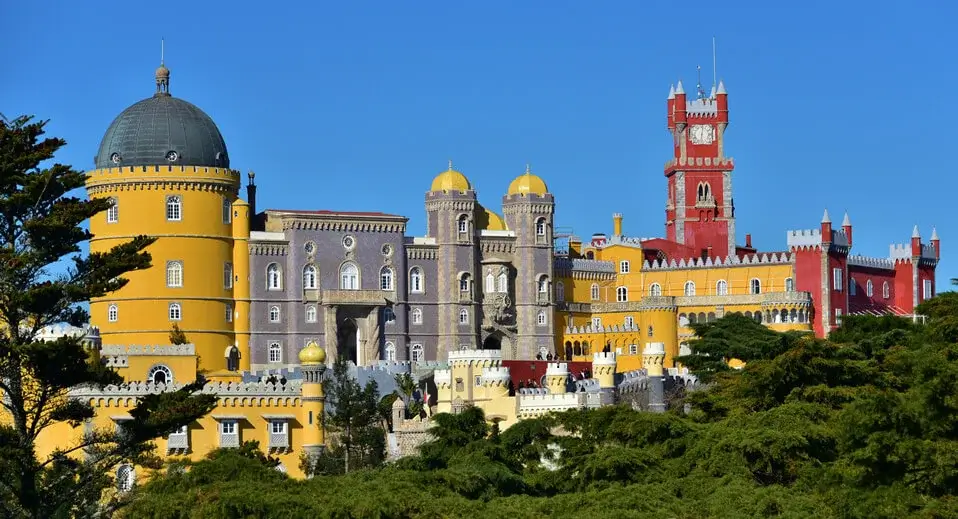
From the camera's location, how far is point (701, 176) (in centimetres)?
10931

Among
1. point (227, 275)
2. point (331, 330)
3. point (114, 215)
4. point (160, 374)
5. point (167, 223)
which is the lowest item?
point (160, 374)

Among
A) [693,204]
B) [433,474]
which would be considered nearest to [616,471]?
[433,474]

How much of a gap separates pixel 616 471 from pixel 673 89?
57160 millimetres

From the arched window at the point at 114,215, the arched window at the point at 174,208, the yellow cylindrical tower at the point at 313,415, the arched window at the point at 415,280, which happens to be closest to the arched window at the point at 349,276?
the arched window at the point at 415,280

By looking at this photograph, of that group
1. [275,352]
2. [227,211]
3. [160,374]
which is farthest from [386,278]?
[160,374]

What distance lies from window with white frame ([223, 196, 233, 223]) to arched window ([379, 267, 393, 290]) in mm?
7312

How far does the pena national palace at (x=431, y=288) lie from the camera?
2906 inches

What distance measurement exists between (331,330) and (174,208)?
27.8 ft

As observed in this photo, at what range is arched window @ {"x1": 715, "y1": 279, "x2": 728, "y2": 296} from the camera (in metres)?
103

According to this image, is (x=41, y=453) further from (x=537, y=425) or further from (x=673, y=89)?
(x=673, y=89)

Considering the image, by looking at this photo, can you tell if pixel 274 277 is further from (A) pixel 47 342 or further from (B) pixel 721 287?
(A) pixel 47 342

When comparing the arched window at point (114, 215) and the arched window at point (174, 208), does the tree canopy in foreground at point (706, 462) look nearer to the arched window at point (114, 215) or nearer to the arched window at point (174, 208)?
the arched window at point (114, 215)

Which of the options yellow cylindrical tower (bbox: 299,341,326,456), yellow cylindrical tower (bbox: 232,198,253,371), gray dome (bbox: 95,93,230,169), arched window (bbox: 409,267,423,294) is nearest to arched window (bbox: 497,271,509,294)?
arched window (bbox: 409,267,423,294)

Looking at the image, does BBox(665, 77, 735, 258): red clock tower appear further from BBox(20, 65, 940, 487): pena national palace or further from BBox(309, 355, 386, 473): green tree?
BBox(309, 355, 386, 473): green tree
